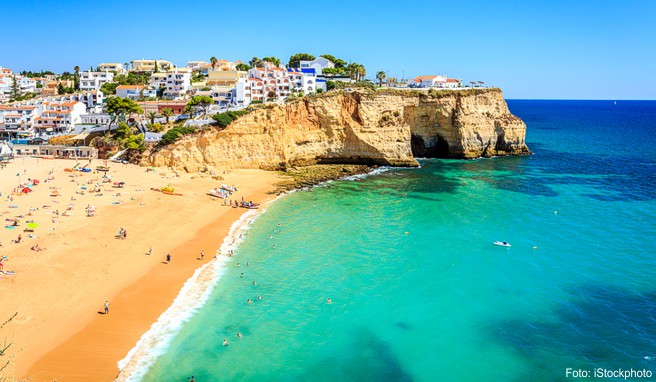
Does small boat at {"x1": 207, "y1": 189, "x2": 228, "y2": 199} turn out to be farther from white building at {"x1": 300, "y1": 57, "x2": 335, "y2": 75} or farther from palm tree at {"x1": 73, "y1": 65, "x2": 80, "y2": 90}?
palm tree at {"x1": 73, "y1": 65, "x2": 80, "y2": 90}

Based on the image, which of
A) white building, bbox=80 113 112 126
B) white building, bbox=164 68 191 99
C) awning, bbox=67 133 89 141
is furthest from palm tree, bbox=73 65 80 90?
awning, bbox=67 133 89 141

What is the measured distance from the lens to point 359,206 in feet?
147

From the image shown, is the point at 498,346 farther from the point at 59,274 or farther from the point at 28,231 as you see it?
the point at 28,231

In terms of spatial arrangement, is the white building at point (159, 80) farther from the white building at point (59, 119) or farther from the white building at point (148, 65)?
the white building at point (148, 65)

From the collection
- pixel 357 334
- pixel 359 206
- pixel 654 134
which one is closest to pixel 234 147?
pixel 359 206

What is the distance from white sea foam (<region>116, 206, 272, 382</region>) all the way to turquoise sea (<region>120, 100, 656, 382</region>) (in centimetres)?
16

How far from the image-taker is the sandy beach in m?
20.5

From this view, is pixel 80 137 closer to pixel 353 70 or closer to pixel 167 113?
pixel 167 113

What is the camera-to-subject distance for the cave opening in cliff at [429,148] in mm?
71750

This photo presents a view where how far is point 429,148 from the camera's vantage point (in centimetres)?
7250

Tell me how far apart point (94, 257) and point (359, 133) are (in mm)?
40023

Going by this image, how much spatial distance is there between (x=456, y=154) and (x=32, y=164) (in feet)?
192

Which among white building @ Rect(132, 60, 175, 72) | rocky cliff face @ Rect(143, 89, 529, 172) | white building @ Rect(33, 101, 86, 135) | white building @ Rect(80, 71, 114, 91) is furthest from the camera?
white building @ Rect(132, 60, 175, 72)

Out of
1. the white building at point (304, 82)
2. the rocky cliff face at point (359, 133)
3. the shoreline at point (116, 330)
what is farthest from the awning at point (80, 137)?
the shoreline at point (116, 330)
